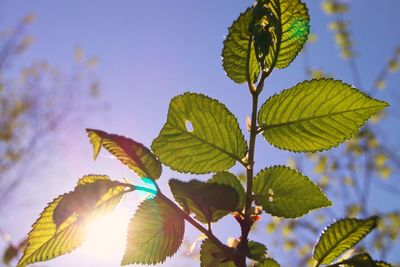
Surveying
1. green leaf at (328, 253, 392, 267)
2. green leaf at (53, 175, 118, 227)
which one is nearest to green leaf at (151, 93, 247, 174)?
green leaf at (53, 175, 118, 227)

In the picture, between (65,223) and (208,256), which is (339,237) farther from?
(65,223)

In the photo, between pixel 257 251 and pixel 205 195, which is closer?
pixel 205 195

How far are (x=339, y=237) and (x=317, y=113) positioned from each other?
0.20 metres

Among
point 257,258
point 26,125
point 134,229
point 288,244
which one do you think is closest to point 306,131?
point 257,258

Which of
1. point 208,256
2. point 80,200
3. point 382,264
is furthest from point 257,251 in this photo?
point 80,200

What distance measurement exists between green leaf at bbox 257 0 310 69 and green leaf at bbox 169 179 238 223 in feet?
0.77

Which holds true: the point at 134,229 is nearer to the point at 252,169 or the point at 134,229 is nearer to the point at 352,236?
the point at 252,169

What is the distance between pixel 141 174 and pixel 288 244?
373 inches

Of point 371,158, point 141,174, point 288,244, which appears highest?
point 371,158

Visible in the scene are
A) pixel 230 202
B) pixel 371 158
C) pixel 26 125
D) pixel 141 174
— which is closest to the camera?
pixel 230 202

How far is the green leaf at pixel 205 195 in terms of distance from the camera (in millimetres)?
514

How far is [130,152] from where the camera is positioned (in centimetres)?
62

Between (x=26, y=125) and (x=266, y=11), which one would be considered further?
(x=26, y=125)

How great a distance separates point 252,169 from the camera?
66 centimetres
